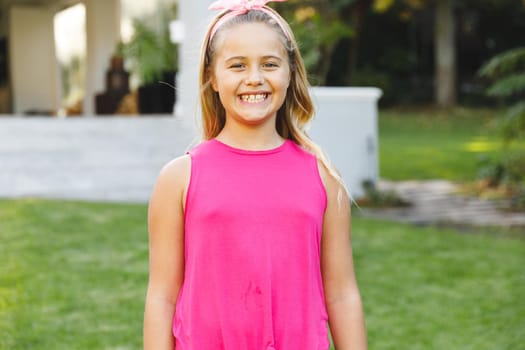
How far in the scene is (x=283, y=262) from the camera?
195 cm

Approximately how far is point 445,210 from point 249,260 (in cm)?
726

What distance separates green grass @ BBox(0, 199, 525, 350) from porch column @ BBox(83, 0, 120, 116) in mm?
5013

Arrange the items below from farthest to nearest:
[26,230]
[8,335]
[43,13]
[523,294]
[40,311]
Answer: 1. [43,13]
2. [26,230]
3. [523,294]
4. [40,311]
5. [8,335]

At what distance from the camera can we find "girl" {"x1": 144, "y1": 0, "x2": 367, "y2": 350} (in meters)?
1.95

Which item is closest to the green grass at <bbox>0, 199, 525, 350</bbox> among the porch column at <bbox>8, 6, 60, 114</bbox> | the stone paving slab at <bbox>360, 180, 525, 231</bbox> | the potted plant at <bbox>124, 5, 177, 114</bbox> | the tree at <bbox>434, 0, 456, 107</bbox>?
the stone paving slab at <bbox>360, 180, 525, 231</bbox>

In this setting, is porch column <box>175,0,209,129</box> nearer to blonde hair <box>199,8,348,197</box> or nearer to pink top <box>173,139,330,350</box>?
blonde hair <box>199,8,348,197</box>

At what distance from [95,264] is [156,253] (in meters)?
3.77

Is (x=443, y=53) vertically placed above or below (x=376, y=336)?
above

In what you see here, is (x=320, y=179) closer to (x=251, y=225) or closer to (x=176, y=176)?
(x=251, y=225)

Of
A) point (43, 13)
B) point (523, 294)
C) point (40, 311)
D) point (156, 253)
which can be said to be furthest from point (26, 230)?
point (43, 13)

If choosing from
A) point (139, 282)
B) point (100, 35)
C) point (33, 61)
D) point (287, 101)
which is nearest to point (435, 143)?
point (100, 35)

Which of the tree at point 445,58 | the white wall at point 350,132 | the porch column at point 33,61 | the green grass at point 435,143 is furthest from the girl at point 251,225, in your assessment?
the tree at point 445,58

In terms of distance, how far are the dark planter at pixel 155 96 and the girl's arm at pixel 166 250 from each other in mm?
8938

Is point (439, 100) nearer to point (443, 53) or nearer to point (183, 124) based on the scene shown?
point (443, 53)
